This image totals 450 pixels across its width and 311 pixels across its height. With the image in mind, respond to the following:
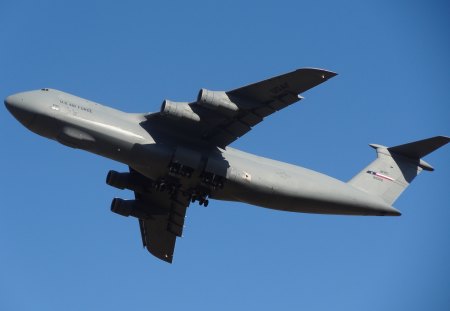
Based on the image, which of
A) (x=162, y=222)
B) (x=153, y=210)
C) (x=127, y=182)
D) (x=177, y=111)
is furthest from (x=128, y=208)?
(x=177, y=111)

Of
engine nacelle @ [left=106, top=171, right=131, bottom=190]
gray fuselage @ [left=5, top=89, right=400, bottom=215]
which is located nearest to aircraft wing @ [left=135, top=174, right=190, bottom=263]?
engine nacelle @ [left=106, top=171, right=131, bottom=190]

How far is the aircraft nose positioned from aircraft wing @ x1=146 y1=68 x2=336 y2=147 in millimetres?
3271

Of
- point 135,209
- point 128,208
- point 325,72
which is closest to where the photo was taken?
point 325,72

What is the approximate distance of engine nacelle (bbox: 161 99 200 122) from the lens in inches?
684

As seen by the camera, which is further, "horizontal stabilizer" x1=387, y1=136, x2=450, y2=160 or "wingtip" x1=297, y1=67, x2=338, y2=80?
"horizontal stabilizer" x1=387, y1=136, x2=450, y2=160

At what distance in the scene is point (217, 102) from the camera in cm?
1719

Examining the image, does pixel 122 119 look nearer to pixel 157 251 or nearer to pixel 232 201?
pixel 232 201

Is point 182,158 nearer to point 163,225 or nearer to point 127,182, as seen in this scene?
point 127,182

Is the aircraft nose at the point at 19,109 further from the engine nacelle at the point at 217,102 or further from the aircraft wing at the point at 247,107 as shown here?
the engine nacelle at the point at 217,102

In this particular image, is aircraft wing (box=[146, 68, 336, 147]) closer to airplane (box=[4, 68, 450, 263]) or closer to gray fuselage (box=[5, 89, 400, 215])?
airplane (box=[4, 68, 450, 263])

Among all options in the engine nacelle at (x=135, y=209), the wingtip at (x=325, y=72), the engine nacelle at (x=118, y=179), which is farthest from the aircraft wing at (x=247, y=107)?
the engine nacelle at (x=135, y=209)

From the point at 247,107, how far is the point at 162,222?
6208mm

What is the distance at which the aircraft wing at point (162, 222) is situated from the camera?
2148 centimetres

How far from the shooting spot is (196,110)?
696 inches
